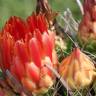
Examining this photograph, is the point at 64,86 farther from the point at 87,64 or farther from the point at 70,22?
the point at 70,22

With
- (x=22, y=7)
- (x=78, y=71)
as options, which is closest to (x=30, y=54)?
(x=78, y=71)

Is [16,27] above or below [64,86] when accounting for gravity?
above

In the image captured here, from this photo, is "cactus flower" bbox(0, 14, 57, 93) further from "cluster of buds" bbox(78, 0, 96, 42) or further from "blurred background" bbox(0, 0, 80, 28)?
"blurred background" bbox(0, 0, 80, 28)

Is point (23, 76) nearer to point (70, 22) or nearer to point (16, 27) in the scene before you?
point (16, 27)

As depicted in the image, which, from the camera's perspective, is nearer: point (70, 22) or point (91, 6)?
point (91, 6)

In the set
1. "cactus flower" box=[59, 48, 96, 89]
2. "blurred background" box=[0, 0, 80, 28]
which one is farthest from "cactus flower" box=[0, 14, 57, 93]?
"blurred background" box=[0, 0, 80, 28]

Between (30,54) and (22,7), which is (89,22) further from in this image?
(22,7)

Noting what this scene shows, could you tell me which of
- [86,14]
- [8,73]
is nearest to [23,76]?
[8,73]
